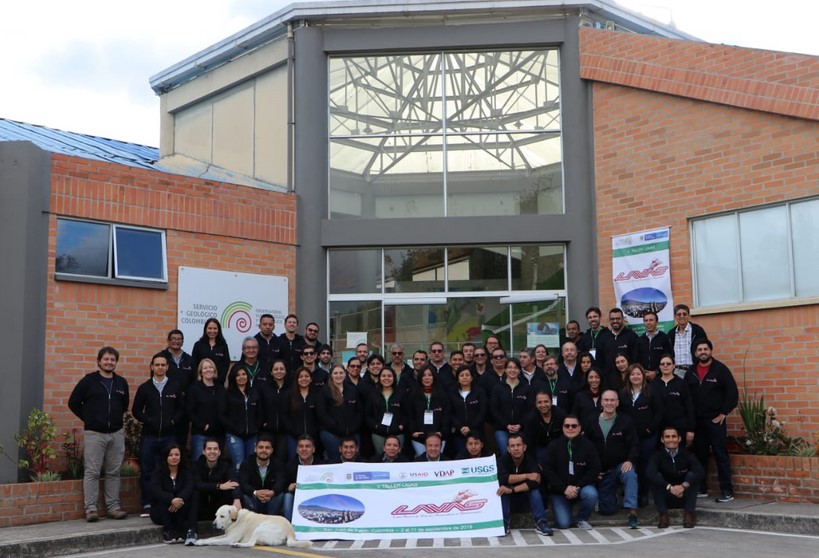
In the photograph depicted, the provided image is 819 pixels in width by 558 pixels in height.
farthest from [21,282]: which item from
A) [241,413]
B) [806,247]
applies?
[806,247]

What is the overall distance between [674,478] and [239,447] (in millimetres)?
5252

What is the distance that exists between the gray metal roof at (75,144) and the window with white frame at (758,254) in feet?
28.0

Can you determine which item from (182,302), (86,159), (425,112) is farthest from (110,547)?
(425,112)

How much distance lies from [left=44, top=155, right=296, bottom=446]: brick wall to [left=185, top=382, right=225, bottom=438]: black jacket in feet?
6.45

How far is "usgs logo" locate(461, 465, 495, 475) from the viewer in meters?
11.0

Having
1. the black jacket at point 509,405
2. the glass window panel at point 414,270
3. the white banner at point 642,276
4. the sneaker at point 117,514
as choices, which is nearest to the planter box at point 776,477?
the white banner at point 642,276

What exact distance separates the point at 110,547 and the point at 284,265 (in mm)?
6098

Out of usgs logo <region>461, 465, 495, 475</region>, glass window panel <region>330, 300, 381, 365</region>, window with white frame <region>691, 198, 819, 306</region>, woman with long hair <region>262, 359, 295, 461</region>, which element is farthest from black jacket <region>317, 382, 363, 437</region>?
window with white frame <region>691, 198, 819, 306</region>

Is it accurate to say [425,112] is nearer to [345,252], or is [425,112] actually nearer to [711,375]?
[345,252]

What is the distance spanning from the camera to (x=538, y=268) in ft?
50.6

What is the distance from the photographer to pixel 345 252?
1570 cm

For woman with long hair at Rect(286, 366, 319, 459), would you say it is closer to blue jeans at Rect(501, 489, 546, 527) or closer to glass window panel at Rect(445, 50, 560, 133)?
blue jeans at Rect(501, 489, 546, 527)

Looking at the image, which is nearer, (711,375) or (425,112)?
(711,375)

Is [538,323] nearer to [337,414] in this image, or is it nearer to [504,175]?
[504,175]
